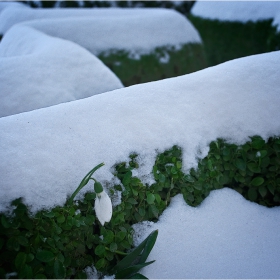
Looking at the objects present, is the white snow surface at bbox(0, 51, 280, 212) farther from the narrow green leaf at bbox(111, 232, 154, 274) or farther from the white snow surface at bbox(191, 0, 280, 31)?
the white snow surface at bbox(191, 0, 280, 31)

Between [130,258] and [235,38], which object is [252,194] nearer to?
[130,258]

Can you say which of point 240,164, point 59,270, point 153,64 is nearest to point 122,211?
point 59,270

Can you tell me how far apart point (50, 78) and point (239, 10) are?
17.9 feet

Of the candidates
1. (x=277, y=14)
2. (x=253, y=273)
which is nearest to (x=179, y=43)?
(x=277, y=14)

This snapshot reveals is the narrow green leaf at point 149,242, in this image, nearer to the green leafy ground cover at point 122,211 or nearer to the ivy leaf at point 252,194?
the green leafy ground cover at point 122,211

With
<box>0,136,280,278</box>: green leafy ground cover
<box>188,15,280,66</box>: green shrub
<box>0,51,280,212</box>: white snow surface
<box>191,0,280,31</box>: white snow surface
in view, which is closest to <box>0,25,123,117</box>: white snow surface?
<box>0,51,280,212</box>: white snow surface

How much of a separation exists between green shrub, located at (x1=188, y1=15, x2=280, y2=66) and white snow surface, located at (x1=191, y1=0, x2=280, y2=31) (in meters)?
0.10

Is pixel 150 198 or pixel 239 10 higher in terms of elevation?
pixel 150 198

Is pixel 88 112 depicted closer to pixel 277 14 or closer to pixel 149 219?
pixel 149 219

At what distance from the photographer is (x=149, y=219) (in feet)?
5.38

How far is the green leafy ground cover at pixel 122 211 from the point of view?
1285 millimetres

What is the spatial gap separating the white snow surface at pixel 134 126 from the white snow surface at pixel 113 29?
342 cm

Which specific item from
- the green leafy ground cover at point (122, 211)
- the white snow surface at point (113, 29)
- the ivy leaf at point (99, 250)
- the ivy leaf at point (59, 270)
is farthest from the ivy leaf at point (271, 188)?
the white snow surface at point (113, 29)

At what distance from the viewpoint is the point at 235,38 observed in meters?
6.95
